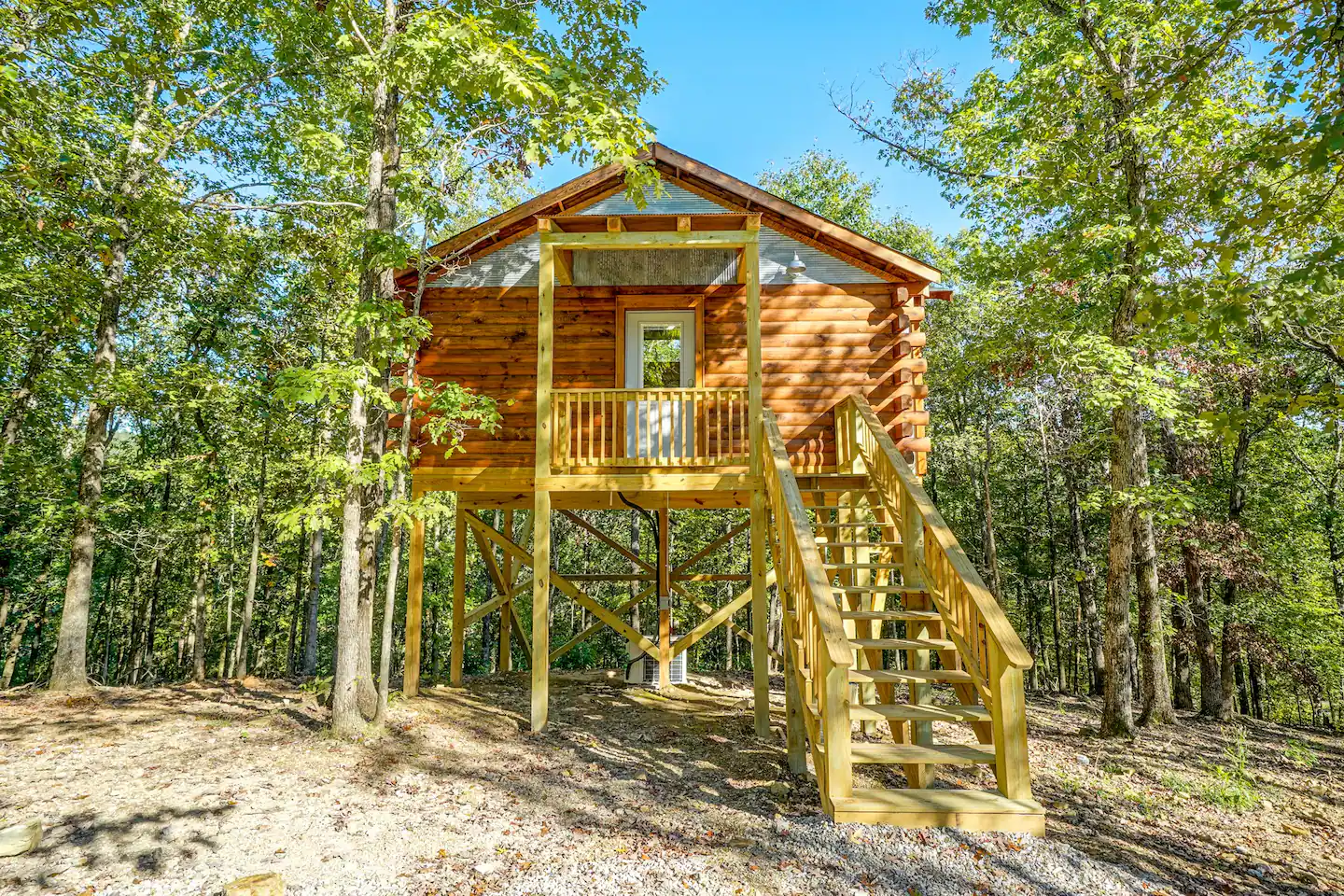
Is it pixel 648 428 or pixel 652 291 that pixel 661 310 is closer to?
pixel 652 291

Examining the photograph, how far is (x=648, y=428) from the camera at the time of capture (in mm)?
8383

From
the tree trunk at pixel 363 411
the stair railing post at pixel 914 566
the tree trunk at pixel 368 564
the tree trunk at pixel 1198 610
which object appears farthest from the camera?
the tree trunk at pixel 1198 610

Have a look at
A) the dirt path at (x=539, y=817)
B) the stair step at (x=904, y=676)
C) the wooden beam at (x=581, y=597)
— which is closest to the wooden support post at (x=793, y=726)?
the dirt path at (x=539, y=817)

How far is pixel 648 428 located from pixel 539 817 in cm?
431

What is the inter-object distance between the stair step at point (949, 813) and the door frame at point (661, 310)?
6.29 m

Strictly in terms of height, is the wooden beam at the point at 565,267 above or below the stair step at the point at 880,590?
above

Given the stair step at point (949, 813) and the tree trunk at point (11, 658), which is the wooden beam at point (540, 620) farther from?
the tree trunk at point (11, 658)

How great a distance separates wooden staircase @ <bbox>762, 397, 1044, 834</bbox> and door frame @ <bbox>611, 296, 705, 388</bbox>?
194 centimetres

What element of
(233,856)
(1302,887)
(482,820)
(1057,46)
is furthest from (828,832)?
(1057,46)

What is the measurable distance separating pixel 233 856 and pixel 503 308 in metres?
7.18

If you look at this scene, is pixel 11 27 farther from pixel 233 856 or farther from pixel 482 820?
pixel 482 820

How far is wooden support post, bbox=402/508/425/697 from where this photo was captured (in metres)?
9.47

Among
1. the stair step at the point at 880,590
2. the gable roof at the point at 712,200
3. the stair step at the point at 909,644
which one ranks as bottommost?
the stair step at the point at 909,644

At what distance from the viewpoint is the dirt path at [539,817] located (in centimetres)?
448
